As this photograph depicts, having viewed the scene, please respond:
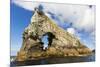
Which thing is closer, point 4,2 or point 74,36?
point 4,2

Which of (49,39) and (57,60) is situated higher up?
(49,39)

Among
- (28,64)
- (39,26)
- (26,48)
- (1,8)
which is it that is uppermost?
(1,8)

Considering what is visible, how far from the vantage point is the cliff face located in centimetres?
196

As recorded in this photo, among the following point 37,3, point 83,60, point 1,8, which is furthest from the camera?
point 83,60

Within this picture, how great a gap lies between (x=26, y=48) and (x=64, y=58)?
1.36 ft

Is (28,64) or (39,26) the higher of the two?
(39,26)

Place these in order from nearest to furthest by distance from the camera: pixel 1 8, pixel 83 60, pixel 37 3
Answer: pixel 1 8
pixel 37 3
pixel 83 60

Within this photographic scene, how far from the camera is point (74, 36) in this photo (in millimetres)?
2117

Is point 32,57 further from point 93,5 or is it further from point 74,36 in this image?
point 93,5

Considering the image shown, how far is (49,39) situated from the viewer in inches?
79.4

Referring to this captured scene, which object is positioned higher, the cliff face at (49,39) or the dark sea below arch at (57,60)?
the cliff face at (49,39)

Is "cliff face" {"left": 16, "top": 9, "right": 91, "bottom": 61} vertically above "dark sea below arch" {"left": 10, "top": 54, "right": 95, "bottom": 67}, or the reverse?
"cliff face" {"left": 16, "top": 9, "right": 91, "bottom": 61}

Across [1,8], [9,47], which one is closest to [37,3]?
[1,8]

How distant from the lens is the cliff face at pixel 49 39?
1960mm
